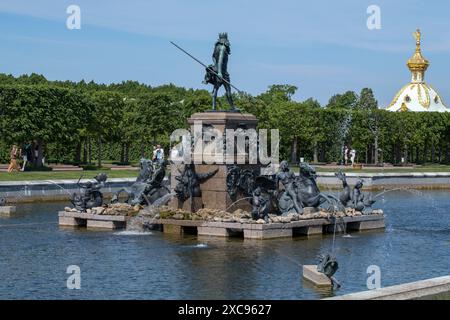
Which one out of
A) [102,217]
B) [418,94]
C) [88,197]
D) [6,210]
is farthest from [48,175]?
[418,94]

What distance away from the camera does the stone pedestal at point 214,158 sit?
29547mm

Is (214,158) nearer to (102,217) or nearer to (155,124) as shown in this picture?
(102,217)

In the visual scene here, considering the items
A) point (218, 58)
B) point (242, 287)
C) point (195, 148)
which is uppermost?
point (218, 58)

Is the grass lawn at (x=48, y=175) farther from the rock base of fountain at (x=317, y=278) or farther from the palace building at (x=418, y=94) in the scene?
the palace building at (x=418, y=94)

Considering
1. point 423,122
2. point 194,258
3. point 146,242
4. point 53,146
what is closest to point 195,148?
point 146,242

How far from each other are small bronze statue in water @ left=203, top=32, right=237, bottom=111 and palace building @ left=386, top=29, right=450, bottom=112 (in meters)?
74.3

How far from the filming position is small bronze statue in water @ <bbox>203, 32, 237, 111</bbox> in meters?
31.2

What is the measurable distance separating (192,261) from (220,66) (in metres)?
10.5

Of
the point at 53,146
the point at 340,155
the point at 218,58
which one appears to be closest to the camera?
the point at 218,58

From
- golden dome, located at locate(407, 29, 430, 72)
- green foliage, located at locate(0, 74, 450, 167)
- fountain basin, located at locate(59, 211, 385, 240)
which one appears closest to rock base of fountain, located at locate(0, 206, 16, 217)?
fountain basin, located at locate(59, 211, 385, 240)

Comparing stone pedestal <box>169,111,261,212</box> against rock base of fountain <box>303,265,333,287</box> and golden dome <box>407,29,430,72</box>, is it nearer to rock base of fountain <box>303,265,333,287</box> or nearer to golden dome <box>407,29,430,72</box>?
rock base of fountain <box>303,265,333,287</box>
